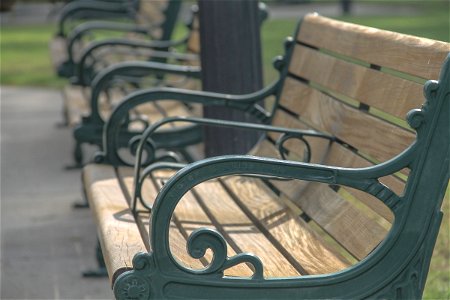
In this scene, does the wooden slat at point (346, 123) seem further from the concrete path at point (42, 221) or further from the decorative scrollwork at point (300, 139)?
the concrete path at point (42, 221)

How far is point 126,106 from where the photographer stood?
440 cm

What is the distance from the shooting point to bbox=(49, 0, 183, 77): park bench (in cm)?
723

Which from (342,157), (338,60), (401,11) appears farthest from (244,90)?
(401,11)

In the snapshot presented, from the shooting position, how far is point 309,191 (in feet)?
12.3

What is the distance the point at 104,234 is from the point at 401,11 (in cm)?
1561

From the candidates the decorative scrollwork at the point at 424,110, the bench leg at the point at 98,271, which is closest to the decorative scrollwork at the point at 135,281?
the decorative scrollwork at the point at 424,110

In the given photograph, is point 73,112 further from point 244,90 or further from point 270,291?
point 270,291

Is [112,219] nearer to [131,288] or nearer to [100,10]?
[131,288]

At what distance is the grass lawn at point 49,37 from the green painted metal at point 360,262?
2.25m

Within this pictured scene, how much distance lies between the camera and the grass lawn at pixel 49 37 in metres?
10.9

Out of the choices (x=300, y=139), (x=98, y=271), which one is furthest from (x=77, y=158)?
(x=300, y=139)

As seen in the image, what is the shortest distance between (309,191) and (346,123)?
10.1 inches

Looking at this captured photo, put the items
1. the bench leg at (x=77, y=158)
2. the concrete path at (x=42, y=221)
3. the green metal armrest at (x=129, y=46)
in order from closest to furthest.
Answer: the concrete path at (x=42, y=221), the green metal armrest at (x=129, y=46), the bench leg at (x=77, y=158)

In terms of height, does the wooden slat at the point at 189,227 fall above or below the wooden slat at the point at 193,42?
above
